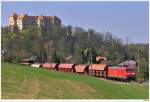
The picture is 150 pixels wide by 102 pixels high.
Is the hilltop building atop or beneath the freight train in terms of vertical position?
atop

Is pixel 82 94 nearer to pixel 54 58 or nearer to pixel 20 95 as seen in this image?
pixel 20 95

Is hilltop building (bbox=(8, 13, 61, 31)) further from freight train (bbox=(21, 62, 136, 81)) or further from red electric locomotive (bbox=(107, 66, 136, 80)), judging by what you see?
freight train (bbox=(21, 62, 136, 81))

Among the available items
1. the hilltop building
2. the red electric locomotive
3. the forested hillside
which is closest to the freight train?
the red electric locomotive

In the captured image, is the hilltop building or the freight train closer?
the hilltop building

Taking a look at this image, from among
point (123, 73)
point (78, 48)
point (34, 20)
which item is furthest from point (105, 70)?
point (34, 20)

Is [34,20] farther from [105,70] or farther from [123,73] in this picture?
[105,70]

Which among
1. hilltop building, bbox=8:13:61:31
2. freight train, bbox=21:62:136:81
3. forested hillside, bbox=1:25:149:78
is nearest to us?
hilltop building, bbox=8:13:61:31

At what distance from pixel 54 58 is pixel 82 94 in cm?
3182

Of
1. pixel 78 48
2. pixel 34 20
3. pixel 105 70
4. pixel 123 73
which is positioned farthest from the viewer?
pixel 78 48

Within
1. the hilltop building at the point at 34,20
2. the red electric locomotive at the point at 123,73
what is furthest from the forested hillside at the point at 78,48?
the hilltop building at the point at 34,20

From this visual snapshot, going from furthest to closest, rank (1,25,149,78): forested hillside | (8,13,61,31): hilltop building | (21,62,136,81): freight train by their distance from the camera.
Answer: (1,25,149,78): forested hillside < (21,62,136,81): freight train < (8,13,61,31): hilltop building

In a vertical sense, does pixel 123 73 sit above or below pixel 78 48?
below

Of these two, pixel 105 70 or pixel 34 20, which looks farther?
pixel 105 70

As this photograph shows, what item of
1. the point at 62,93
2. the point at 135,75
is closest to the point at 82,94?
the point at 62,93
